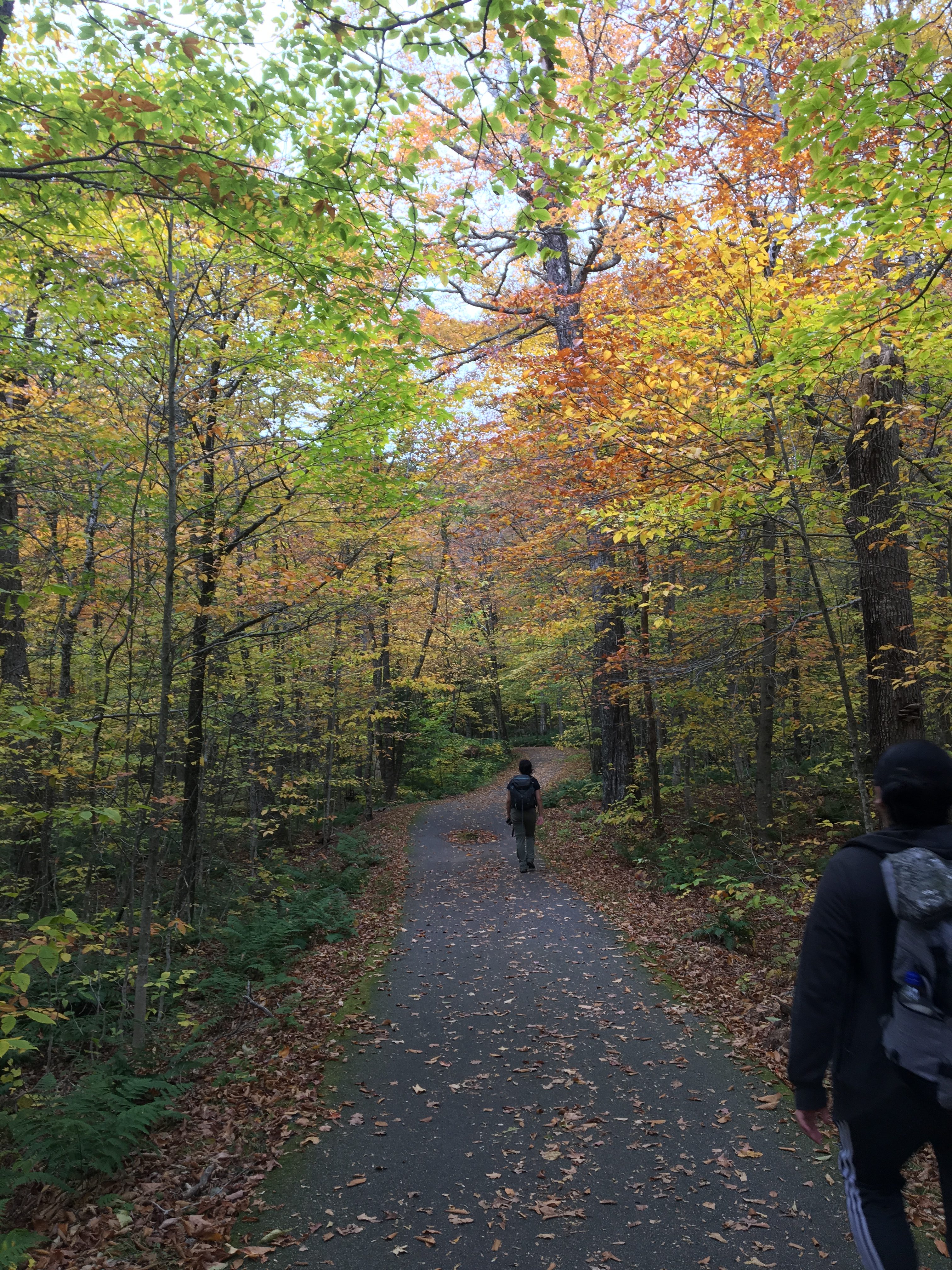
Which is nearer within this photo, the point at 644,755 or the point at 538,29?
the point at 538,29

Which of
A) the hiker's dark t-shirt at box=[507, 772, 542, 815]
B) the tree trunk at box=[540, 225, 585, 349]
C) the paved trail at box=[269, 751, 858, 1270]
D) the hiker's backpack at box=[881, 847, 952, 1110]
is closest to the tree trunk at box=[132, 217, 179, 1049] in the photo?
the paved trail at box=[269, 751, 858, 1270]

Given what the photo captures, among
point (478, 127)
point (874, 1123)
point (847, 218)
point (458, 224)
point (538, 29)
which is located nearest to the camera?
point (874, 1123)

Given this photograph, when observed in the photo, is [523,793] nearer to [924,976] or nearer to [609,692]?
[609,692]

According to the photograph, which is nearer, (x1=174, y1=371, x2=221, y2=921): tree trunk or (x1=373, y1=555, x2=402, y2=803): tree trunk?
(x1=174, y1=371, x2=221, y2=921): tree trunk

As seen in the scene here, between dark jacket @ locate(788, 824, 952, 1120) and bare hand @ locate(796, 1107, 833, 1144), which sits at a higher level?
dark jacket @ locate(788, 824, 952, 1120)

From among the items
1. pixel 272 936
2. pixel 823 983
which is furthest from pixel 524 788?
pixel 823 983

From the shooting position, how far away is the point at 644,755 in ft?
54.9

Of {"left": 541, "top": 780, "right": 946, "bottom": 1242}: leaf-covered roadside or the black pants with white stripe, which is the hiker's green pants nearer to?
{"left": 541, "top": 780, "right": 946, "bottom": 1242}: leaf-covered roadside

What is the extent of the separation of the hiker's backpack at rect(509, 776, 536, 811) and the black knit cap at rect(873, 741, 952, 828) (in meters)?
8.77

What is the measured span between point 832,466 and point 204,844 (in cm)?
1117

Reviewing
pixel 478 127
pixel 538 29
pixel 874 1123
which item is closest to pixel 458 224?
pixel 478 127

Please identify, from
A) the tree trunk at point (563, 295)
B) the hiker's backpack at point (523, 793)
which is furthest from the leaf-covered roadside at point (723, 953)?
the tree trunk at point (563, 295)

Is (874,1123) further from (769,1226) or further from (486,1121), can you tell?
(486,1121)

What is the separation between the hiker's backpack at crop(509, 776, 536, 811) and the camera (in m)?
10.9
